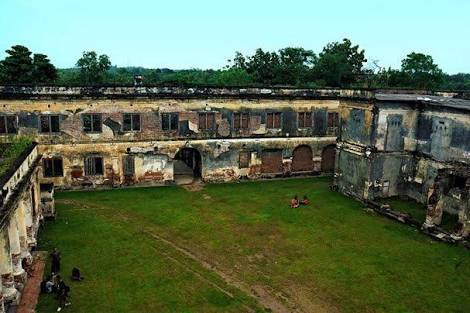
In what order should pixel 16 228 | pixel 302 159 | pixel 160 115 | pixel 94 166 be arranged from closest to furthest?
pixel 16 228 < pixel 94 166 < pixel 160 115 < pixel 302 159

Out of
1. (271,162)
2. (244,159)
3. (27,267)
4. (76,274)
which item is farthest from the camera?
(271,162)

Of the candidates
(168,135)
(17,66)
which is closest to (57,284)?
(168,135)

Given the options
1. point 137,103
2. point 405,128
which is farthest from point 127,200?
point 405,128

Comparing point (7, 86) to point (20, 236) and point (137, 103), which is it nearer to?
point (137, 103)

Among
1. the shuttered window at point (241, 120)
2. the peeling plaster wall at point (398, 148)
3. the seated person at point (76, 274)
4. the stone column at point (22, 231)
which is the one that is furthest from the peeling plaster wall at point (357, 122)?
the stone column at point (22, 231)

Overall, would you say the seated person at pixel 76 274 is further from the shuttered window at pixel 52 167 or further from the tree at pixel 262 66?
the tree at pixel 262 66

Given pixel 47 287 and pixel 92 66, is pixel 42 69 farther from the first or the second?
pixel 47 287
